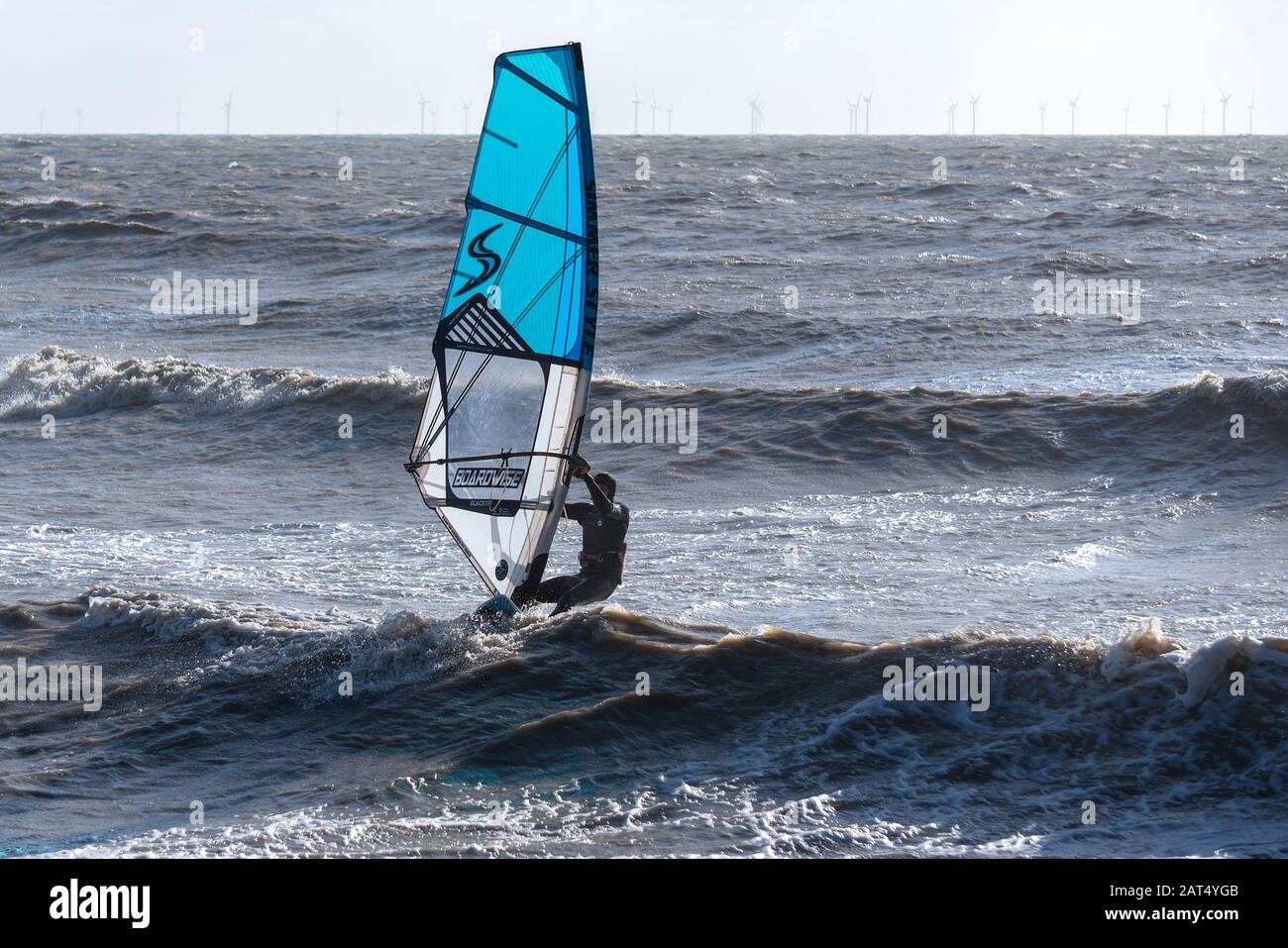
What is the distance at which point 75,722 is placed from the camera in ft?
28.8

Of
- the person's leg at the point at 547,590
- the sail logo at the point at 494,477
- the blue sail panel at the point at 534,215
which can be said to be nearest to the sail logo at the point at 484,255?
the blue sail panel at the point at 534,215

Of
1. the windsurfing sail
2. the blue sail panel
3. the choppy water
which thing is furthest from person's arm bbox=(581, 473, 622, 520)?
the choppy water

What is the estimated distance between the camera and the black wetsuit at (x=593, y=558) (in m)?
9.28

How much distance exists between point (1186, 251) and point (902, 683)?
24039mm


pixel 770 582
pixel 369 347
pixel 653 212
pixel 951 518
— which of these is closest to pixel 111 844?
pixel 770 582

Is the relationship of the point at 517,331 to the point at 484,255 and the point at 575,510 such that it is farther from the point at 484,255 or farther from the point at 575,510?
the point at 575,510

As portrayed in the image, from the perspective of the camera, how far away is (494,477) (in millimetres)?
9516

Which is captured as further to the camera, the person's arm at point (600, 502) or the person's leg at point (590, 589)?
the person's leg at point (590, 589)

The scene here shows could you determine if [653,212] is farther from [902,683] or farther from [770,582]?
[902,683]

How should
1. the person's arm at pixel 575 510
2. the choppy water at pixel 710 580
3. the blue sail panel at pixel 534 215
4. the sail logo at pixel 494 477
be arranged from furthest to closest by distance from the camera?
the sail logo at pixel 494 477 < the person's arm at pixel 575 510 < the blue sail panel at pixel 534 215 < the choppy water at pixel 710 580

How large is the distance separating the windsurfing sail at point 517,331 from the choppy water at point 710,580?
0.97 meters

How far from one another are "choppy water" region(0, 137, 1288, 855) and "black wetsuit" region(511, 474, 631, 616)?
1.27 feet

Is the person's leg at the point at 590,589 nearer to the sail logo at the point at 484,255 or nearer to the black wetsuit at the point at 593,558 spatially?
the black wetsuit at the point at 593,558
